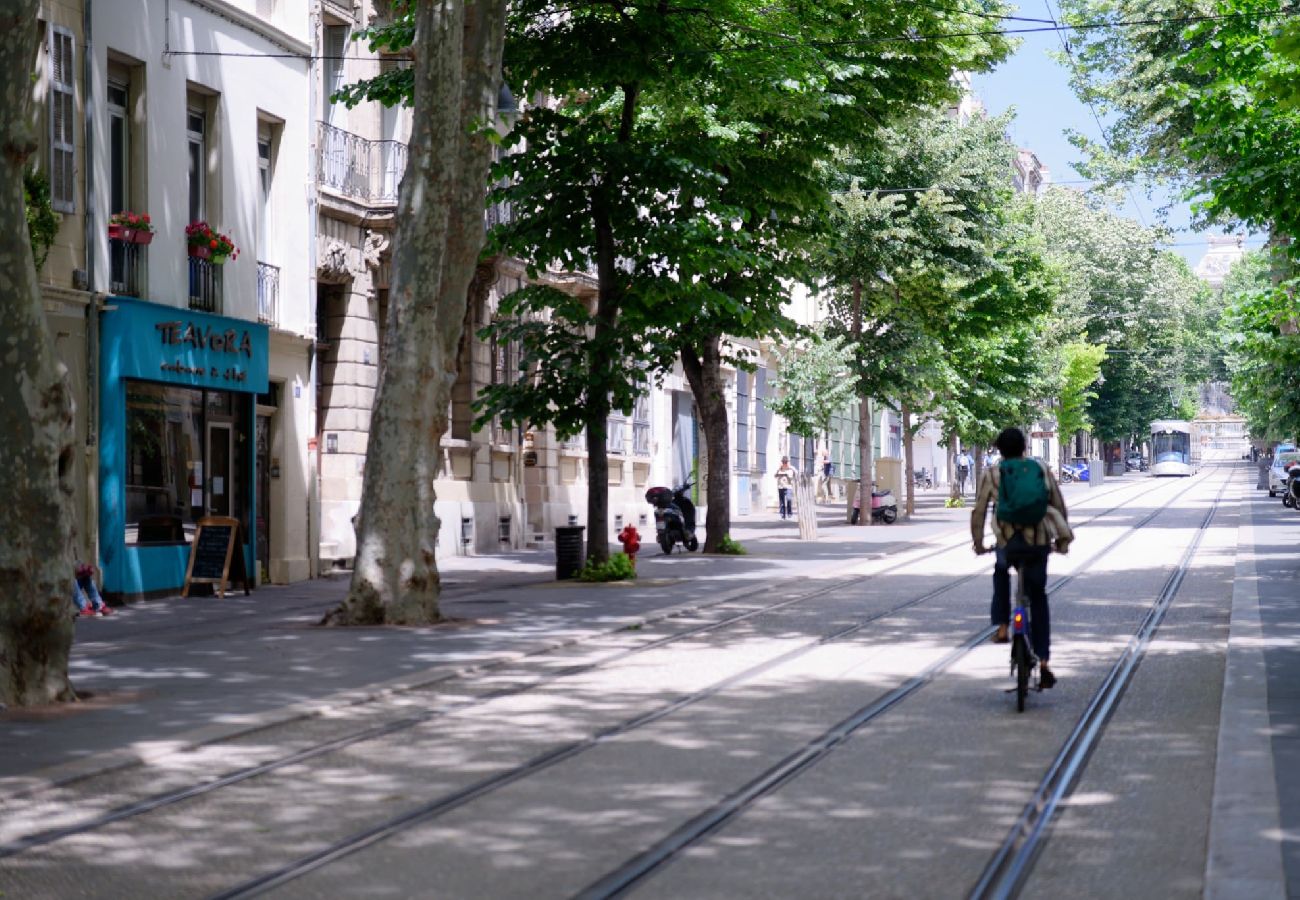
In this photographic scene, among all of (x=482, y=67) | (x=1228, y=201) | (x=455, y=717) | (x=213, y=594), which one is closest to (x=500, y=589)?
(x=213, y=594)

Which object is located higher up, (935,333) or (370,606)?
(935,333)

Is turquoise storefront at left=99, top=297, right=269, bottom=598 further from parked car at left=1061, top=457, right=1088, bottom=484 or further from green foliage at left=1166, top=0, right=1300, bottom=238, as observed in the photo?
parked car at left=1061, top=457, right=1088, bottom=484

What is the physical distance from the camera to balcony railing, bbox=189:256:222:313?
77.3 feet

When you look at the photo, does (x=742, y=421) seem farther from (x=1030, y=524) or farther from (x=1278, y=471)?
(x=1030, y=524)

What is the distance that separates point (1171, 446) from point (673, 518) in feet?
253

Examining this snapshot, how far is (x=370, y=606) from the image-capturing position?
17438mm

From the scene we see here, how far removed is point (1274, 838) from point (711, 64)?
18.3m

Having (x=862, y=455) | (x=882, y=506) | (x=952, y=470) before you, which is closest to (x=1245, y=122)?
(x=862, y=455)

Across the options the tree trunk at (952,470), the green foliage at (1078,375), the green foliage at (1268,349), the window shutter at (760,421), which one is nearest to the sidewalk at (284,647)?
the green foliage at (1268,349)

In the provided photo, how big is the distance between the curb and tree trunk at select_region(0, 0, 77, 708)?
6.96 meters

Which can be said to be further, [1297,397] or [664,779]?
[1297,397]

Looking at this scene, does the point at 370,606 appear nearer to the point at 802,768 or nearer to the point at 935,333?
the point at 802,768

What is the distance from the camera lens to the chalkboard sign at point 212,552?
22.4 m

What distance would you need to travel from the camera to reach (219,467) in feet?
80.5
